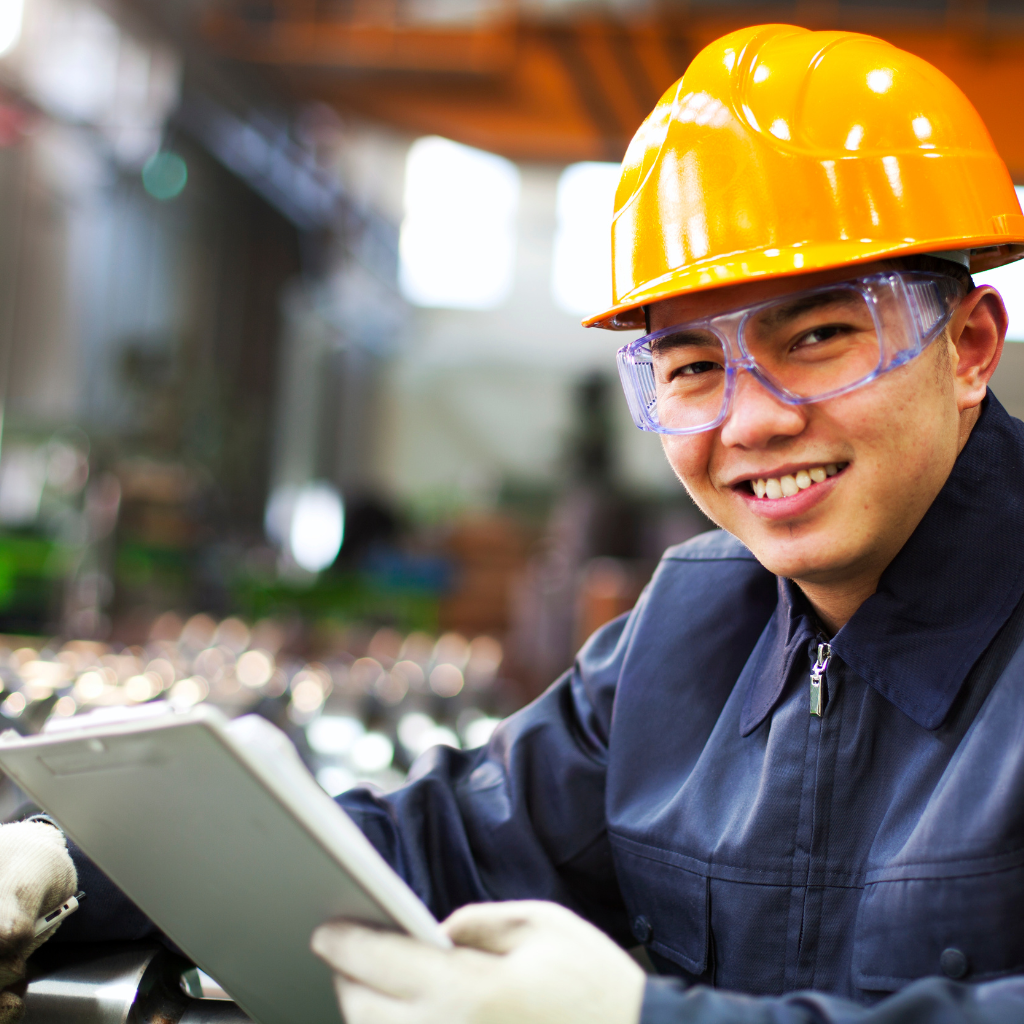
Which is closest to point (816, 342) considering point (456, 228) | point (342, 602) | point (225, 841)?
point (225, 841)

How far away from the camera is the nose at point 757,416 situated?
107cm

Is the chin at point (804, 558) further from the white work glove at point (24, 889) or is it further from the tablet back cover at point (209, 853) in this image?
the white work glove at point (24, 889)

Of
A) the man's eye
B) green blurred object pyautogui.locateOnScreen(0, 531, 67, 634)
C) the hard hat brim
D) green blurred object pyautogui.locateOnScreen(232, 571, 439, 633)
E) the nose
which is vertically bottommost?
green blurred object pyautogui.locateOnScreen(232, 571, 439, 633)

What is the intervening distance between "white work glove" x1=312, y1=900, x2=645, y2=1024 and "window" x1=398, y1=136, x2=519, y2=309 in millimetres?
16400

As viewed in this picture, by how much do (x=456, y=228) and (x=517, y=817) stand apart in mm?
16438

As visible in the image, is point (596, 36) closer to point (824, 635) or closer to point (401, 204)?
point (824, 635)

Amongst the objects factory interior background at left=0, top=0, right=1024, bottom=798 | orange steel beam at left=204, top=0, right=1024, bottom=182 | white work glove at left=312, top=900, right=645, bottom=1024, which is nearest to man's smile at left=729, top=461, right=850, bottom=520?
white work glove at left=312, top=900, right=645, bottom=1024

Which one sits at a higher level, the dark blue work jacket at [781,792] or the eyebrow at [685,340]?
the eyebrow at [685,340]

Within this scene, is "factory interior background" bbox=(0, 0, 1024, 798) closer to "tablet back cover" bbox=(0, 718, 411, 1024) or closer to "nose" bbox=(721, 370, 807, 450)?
"tablet back cover" bbox=(0, 718, 411, 1024)

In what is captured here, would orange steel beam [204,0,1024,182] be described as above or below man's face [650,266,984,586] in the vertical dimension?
above

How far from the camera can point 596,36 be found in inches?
262

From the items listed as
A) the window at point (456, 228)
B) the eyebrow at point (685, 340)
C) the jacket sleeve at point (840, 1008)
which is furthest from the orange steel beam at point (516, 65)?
the window at point (456, 228)

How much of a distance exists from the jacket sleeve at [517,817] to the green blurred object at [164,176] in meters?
10.0

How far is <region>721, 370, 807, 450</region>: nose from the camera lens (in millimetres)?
1069
